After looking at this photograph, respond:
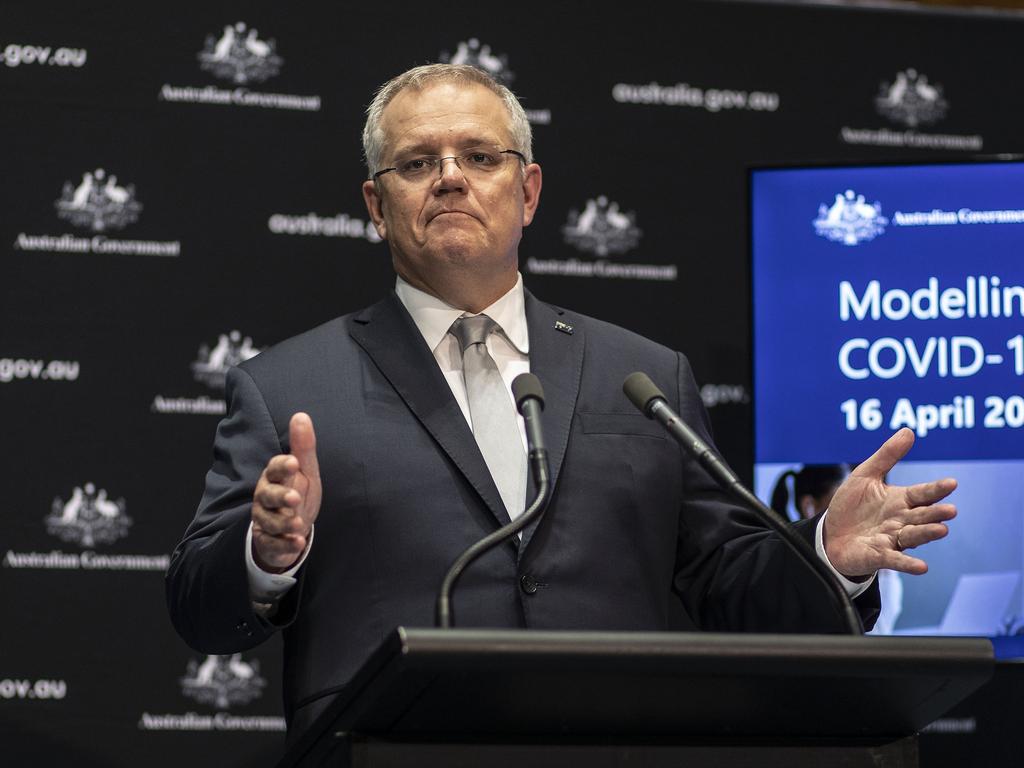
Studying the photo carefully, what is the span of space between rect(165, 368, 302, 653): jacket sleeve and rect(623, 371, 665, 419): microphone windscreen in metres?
0.57

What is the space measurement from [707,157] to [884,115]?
600 mm

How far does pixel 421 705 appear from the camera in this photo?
1.50 metres

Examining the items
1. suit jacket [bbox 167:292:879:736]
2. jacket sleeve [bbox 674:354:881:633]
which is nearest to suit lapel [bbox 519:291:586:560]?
suit jacket [bbox 167:292:879:736]

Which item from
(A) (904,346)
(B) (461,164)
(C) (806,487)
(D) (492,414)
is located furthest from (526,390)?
(A) (904,346)

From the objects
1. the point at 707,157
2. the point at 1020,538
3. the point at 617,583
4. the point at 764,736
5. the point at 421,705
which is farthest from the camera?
the point at 707,157

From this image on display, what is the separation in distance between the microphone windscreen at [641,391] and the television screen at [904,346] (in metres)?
1.74

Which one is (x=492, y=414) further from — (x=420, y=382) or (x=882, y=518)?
(x=882, y=518)

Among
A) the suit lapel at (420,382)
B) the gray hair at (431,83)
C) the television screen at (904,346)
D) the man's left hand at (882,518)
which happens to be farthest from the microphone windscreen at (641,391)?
the television screen at (904,346)

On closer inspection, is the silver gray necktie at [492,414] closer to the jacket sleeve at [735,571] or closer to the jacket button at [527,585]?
the jacket button at [527,585]

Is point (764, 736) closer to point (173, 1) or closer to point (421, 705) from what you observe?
point (421, 705)

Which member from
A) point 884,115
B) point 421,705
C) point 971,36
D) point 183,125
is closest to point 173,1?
point 183,125

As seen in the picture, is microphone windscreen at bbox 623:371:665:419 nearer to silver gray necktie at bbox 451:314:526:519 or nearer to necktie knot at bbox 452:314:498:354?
silver gray necktie at bbox 451:314:526:519

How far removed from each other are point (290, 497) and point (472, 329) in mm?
944

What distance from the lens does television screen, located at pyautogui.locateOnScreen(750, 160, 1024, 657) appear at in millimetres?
3670
